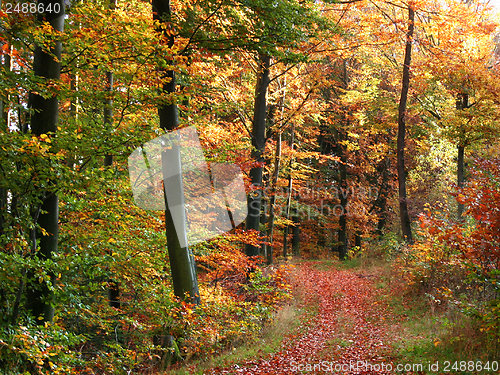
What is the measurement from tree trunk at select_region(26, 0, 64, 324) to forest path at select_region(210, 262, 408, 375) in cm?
331

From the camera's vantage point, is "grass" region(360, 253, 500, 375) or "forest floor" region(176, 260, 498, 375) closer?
"grass" region(360, 253, 500, 375)

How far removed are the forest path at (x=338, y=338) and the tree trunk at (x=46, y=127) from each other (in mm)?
3314

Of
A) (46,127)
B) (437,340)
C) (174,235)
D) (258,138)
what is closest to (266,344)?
(174,235)

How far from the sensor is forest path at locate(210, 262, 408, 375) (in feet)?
22.3

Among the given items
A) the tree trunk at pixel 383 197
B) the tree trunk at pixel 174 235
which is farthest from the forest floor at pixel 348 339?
the tree trunk at pixel 383 197

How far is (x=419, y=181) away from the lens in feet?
63.9

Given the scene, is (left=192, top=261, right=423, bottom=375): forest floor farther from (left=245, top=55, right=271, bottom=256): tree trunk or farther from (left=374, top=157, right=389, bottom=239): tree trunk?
(left=374, top=157, right=389, bottom=239): tree trunk

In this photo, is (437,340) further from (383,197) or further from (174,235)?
(383,197)

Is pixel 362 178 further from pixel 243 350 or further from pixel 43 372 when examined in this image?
pixel 43 372

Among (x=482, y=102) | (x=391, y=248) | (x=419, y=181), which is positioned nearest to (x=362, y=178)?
(x=419, y=181)

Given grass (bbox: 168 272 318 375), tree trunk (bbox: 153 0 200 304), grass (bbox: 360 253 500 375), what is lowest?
grass (bbox: 168 272 318 375)

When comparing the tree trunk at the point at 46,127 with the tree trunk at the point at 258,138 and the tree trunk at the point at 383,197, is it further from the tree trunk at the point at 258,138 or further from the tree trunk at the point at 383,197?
the tree trunk at the point at 383,197

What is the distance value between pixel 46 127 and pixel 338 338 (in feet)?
24.1

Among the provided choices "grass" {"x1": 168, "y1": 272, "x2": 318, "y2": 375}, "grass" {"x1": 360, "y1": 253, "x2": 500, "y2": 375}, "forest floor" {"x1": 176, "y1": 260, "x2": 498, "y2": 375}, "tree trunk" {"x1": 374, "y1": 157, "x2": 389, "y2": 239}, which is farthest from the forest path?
"tree trunk" {"x1": 374, "y1": 157, "x2": 389, "y2": 239}
